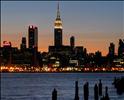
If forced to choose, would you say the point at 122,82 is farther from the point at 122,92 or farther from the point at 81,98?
the point at 81,98

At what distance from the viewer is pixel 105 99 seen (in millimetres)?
53844

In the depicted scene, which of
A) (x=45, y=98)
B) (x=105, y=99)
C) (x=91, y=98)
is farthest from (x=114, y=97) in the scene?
(x=105, y=99)

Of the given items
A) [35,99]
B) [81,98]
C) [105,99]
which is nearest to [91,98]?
[81,98]

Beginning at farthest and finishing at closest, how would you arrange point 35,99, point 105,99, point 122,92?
1. point 122,92
2. point 35,99
3. point 105,99

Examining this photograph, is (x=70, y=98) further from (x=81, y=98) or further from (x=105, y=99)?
(x=105, y=99)

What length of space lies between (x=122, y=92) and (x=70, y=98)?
8.89 metres

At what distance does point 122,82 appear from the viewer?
277 feet

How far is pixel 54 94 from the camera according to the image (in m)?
50.2

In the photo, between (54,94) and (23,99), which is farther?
(23,99)

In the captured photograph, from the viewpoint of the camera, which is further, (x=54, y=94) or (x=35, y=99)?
(x=35, y=99)

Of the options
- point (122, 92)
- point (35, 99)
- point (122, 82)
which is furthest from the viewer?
point (122, 82)

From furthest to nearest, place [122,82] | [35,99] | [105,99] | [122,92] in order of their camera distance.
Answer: [122,82]
[122,92]
[35,99]
[105,99]

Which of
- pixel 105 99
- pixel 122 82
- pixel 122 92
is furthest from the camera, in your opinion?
pixel 122 82

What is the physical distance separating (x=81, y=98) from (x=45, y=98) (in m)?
4.32
